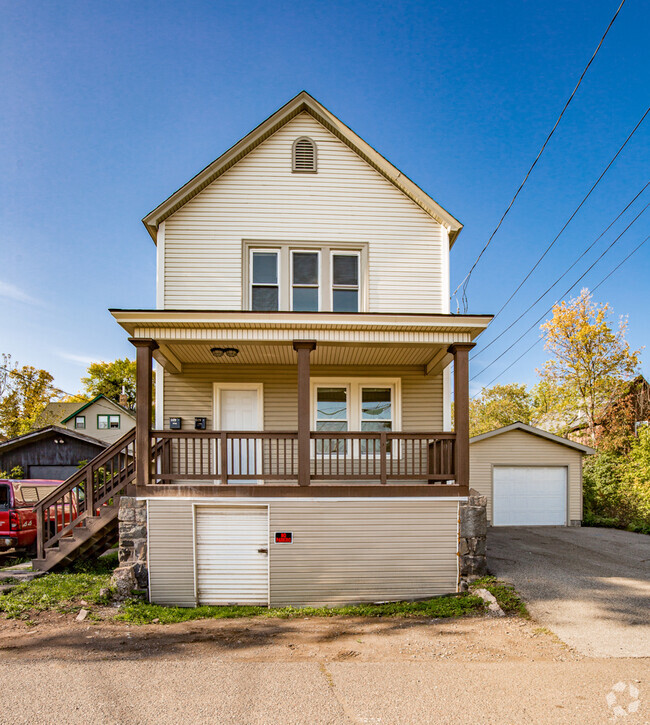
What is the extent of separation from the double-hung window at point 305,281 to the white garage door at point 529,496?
9578 millimetres

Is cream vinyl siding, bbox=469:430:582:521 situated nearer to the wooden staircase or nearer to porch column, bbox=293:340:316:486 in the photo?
porch column, bbox=293:340:316:486

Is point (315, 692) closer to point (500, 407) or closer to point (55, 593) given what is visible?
point (55, 593)

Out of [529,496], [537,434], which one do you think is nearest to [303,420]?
[537,434]

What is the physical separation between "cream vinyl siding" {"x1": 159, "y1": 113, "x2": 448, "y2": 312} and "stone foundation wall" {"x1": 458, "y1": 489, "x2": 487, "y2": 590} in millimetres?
4340

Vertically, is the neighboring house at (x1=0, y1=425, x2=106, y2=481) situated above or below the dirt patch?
above

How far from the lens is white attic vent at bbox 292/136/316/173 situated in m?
11.0

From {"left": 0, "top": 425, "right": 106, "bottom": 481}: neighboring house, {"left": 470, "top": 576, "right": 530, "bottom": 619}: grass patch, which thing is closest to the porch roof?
{"left": 470, "top": 576, "right": 530, "bottom": 619}: grass patch

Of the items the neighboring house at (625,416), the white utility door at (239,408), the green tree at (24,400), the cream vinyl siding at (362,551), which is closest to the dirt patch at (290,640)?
the cream vinyl siding at (362,551)

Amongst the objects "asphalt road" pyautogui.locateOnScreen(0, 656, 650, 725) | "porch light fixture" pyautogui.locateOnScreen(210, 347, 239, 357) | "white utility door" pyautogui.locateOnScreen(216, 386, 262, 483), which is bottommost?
"asphalt road" pyautogui.locateOnScreen(0, 656, 650, 725)

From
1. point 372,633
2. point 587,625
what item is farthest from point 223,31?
point 587,625

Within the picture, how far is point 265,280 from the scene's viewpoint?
1073 cm

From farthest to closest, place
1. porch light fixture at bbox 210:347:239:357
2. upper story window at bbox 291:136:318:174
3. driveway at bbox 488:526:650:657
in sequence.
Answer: upper story window at bbox 291:136:318:174, porch light fixture at bbox 210:347:239:357, driveway at bbox 488:526:650:657

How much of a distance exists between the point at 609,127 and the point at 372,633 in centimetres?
1640

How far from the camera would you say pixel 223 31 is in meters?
11.7
